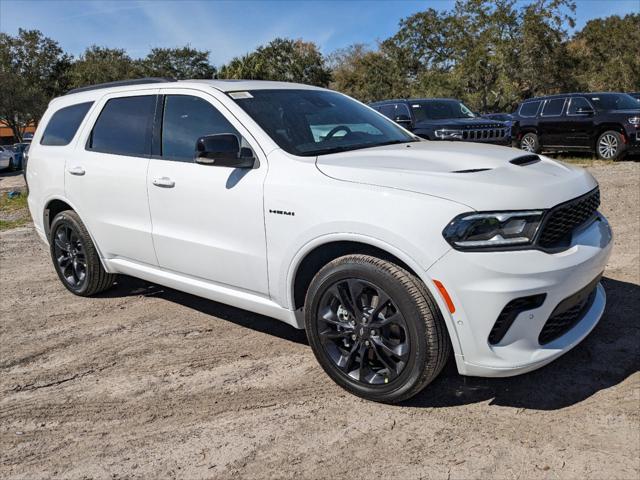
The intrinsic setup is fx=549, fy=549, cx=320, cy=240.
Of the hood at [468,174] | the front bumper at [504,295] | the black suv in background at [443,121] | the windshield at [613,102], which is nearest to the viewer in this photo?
the front bumper at [504,295]

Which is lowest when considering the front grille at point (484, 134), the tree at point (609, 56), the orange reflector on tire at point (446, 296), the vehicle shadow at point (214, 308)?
the vehicle shadow at point (214, 308)

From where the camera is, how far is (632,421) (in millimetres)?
2764

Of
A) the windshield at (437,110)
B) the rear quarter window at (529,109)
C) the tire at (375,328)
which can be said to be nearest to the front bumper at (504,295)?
the tire at (375,328)

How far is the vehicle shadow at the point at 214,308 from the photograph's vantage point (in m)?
4.25

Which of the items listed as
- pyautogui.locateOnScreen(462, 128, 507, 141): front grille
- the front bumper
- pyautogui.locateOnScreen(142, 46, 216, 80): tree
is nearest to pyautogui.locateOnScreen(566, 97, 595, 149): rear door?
pyautogui.locateOnScreen(462, 128, 507, 141): front grille

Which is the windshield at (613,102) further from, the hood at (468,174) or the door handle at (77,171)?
the door handle at (77,171)

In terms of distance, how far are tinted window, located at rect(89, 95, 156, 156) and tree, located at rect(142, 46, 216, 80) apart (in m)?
54.6

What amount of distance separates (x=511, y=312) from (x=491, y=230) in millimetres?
409

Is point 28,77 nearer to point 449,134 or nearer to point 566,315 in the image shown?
point 449,134

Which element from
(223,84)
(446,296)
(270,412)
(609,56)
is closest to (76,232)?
(223,84)

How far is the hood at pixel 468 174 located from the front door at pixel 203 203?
0.58 m

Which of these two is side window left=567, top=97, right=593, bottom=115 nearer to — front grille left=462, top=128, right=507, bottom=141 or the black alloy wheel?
front grille left=462, top=128, right=507, bottom=141

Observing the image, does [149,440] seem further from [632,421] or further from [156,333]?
[632,421]

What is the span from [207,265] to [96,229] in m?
1.47
